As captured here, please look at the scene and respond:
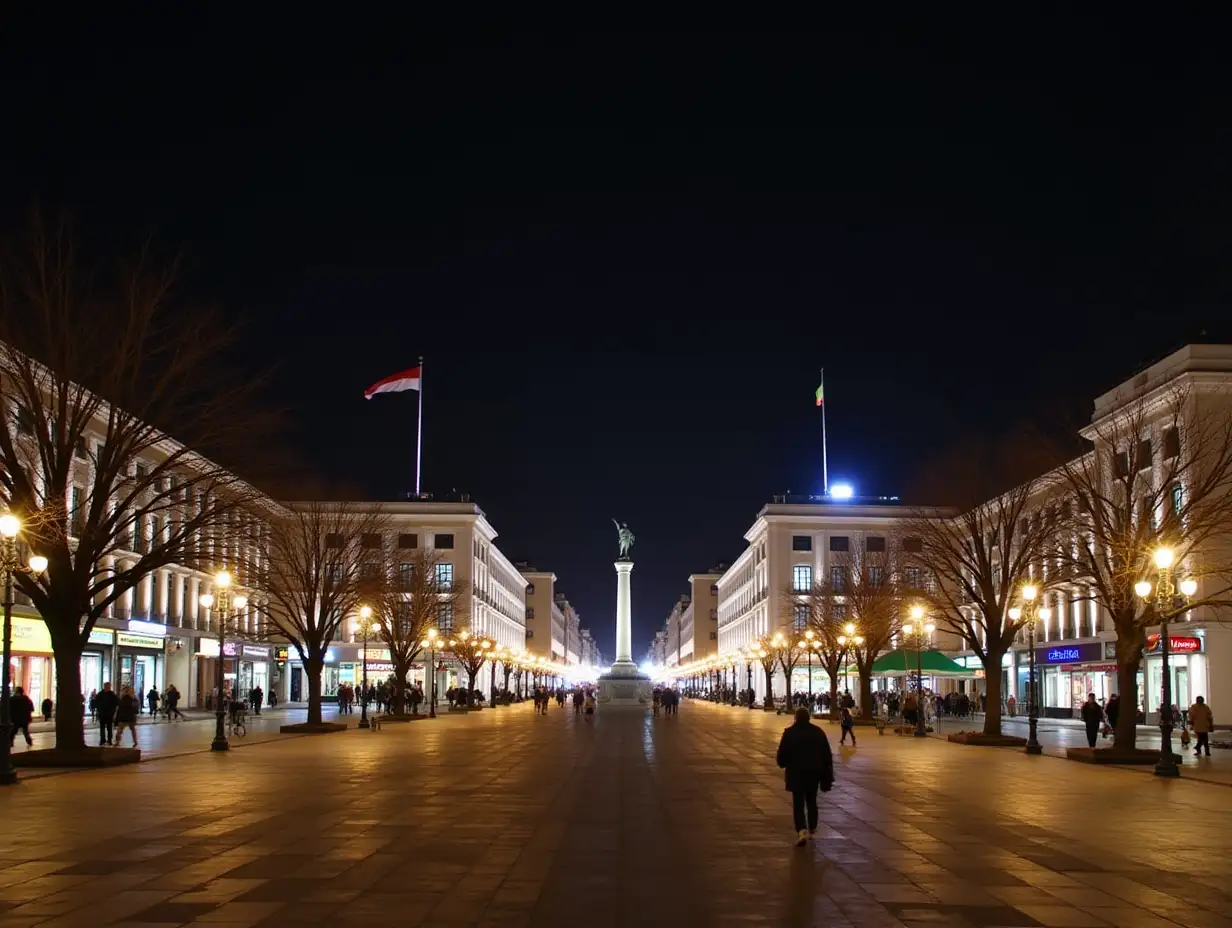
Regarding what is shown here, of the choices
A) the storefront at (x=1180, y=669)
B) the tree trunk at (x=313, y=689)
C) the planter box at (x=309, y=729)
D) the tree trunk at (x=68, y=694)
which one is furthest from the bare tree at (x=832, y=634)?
the tree trunk at (x=68, y=694)

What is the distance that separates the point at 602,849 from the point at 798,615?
106 m

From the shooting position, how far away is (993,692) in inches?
2175

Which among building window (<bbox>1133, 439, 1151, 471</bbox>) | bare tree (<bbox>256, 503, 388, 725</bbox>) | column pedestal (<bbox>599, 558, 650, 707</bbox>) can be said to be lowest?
column pedestal (<bbox>599, 558, 650, 707</bbox>)

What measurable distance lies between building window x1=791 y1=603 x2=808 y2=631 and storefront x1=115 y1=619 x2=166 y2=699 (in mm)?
47417

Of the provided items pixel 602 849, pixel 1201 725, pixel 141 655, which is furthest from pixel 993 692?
pixel 141 655

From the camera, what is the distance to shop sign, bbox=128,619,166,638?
74.8 meters

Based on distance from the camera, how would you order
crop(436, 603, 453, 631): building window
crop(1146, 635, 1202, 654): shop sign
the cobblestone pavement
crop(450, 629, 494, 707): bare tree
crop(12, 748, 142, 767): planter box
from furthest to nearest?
crop(436, 603, 453, 631): building window < crop(450, 629, 494, 707): bare tree < crop(1146, 635, 1202, 654): shop sign < crop(12, 748, 142, 767): planter box < the cobblestone pavement

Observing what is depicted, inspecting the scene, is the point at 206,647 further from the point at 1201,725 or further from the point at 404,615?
the point at 1201,725

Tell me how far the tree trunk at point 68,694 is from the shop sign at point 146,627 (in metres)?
37.6

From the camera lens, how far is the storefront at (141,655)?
244 ft

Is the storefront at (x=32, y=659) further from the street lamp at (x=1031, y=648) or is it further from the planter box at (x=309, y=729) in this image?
the street lamp at (x=1031, y=648)

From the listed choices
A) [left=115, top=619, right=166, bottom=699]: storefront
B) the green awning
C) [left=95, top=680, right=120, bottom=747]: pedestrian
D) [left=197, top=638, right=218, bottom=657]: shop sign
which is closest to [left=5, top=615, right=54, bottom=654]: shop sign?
[left=115, top=619, right=166, bottom=699]: storefront

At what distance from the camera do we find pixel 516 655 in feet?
524

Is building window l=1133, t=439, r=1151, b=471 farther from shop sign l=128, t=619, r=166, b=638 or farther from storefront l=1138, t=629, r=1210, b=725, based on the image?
shop sign l=128, t=619, r=166, b=638
